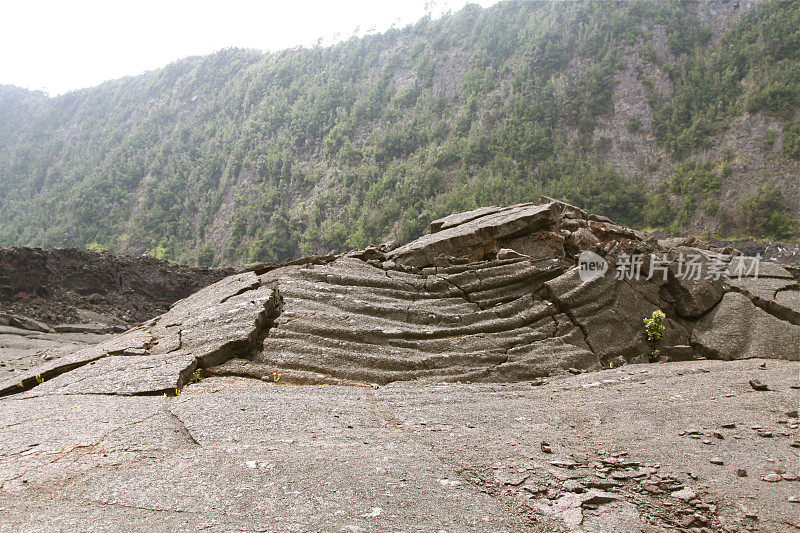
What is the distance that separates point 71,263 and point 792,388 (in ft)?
58.2

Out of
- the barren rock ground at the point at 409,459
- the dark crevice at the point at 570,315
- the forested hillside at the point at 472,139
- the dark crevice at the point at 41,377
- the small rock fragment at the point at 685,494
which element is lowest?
the dark crevice at the point at 41,377

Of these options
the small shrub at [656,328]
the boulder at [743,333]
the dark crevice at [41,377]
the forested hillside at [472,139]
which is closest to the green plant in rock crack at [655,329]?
the small shrub at [656,328]

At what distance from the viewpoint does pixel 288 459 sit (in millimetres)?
3197

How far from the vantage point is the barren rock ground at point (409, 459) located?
2.50 metres

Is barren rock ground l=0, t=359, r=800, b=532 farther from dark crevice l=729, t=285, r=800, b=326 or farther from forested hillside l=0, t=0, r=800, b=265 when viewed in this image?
forested hillside l=0, t=0, r=800, b=265

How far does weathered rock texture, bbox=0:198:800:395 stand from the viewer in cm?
577

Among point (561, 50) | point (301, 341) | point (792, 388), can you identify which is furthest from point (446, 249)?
point (561, 50)

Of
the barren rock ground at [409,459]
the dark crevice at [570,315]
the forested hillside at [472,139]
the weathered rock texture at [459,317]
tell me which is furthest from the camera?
the forested hillside at [472,139]

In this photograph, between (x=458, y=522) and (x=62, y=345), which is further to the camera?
(x=62, y=345)

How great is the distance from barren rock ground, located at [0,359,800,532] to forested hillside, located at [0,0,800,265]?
1518cm

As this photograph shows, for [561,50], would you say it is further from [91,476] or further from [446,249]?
[91,476]

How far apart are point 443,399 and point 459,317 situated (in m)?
1.86

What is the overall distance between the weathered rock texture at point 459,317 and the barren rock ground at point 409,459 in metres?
0.82

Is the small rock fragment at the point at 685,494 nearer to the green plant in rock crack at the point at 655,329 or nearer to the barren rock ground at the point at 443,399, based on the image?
the barren rock ground at the point at 443,399
